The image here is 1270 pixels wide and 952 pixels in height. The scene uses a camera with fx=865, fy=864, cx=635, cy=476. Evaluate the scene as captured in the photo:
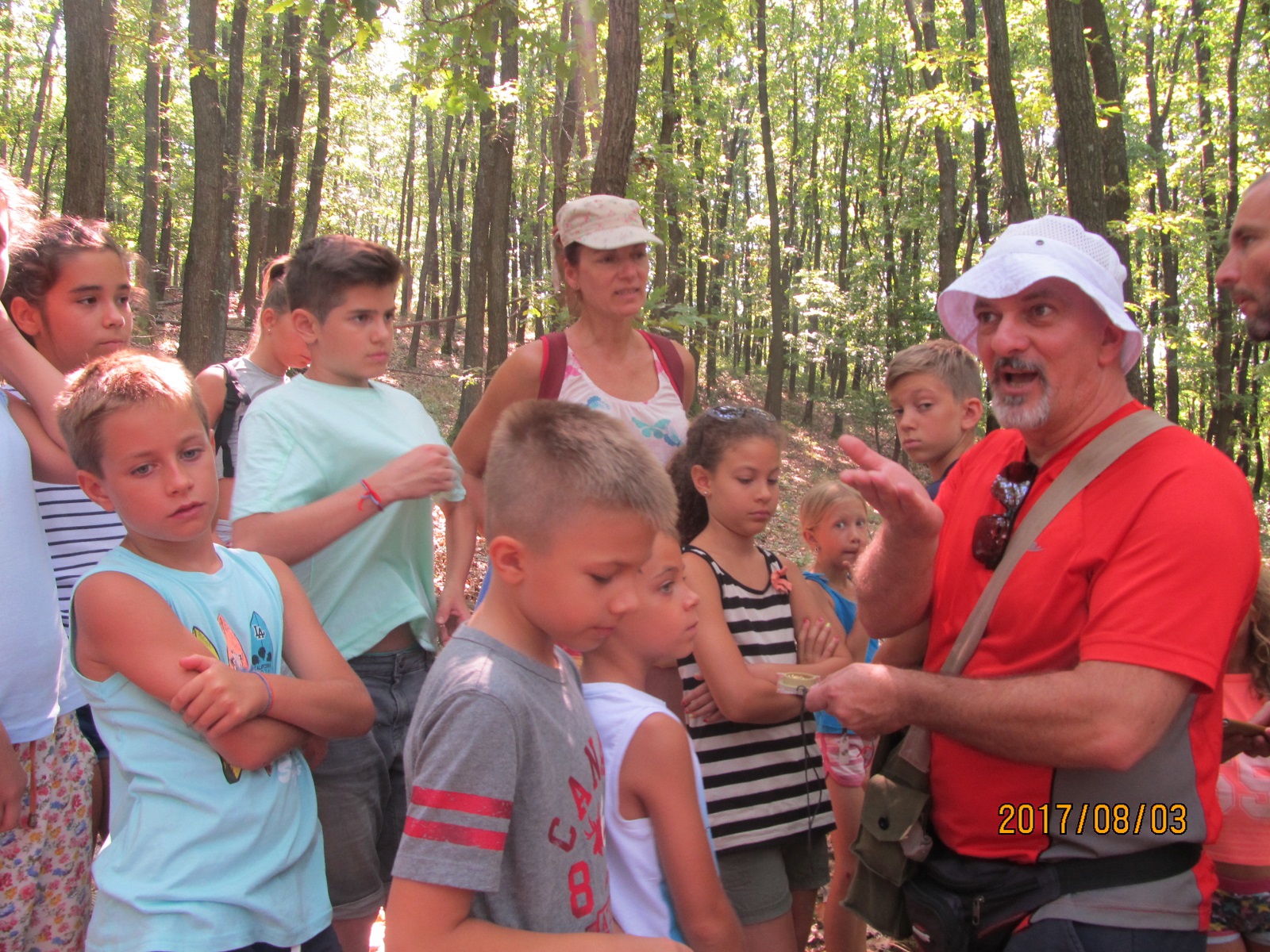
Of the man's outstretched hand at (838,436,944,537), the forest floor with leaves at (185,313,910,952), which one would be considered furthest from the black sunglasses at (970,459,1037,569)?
the forest floor with leaves at (185,313,910,952)

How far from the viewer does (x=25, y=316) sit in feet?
9.21

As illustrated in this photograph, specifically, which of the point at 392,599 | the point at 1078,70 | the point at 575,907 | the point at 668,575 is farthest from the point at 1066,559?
the point at 1078,70

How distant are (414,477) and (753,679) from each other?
3.95ft

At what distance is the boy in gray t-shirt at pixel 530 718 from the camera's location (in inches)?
56.8

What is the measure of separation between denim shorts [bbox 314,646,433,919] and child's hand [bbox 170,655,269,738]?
568 millimetres

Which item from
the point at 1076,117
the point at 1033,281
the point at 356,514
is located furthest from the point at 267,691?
the point at 1076,117

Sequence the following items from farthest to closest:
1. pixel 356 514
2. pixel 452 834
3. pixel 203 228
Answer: pixel 203 228, pixel 356 514, pixel 452 834

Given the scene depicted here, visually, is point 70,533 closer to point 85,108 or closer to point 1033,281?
point 1033,281

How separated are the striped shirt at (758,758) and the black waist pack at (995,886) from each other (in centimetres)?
54

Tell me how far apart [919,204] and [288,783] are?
26783 mm

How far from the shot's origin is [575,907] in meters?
1.62

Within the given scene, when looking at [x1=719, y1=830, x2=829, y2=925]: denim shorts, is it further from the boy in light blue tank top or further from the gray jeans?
the boy in light blue tank top

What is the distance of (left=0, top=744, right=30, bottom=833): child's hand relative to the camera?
2.12 metres

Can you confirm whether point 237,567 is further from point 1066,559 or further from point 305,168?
point 305,168
